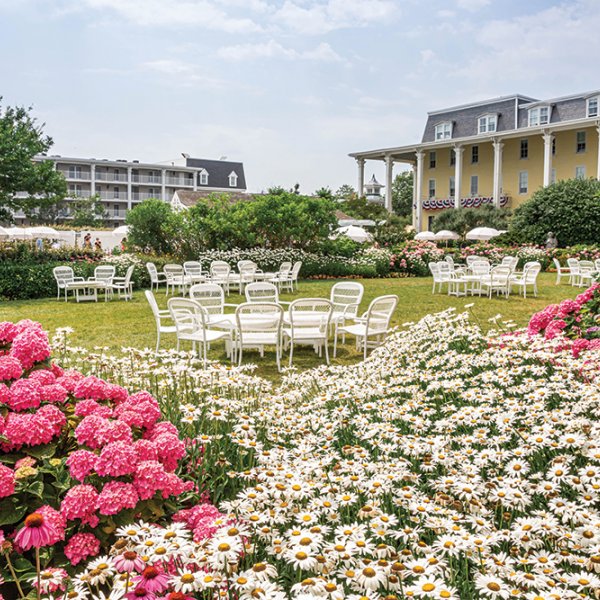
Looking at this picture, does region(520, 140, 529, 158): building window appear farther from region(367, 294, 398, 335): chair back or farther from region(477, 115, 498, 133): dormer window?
region(367, 294, 398, 335): chair back

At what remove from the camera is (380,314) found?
8.58m

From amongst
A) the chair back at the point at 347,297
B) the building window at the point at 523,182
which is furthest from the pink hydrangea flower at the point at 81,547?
the building window at the point at 523,182

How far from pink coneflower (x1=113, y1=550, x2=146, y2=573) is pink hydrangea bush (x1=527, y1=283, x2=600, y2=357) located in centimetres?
452

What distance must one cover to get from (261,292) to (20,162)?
57.8ft

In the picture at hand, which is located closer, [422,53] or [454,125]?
[422,53]

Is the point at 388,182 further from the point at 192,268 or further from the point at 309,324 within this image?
the point at 309,324

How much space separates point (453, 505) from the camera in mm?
2330

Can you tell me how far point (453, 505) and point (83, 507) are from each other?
142 cm

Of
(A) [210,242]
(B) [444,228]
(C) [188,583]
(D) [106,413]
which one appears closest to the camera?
(C) [188,583]

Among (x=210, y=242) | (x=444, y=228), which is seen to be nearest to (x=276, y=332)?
(x=210, y=242)

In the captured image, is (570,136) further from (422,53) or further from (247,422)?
(247,422)

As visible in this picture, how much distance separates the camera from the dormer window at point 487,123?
47.6 m

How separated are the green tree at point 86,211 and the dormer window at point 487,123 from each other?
39.2 meters

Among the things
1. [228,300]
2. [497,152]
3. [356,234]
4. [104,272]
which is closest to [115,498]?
[228,300]
